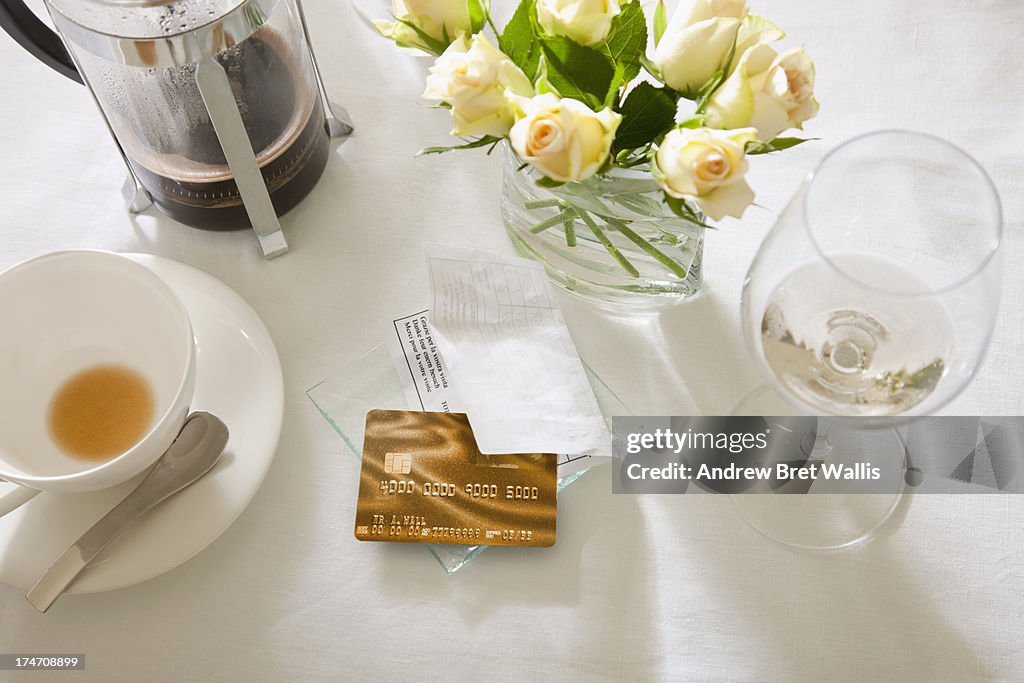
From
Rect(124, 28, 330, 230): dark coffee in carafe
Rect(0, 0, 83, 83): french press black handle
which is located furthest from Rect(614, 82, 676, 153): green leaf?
Rect(0, 0, 83, 83): french press black handle

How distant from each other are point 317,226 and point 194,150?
10 cm

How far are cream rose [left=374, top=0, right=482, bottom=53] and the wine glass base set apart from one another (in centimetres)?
29

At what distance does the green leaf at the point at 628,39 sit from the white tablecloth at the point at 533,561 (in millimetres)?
181

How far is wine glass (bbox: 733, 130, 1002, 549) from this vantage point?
1.32 ft

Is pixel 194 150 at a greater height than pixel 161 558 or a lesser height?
greater

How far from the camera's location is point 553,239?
0.59 meters

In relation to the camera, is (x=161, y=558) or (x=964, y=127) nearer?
(x=161, y=558)

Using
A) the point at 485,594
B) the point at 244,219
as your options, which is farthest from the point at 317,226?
the point at 485,594

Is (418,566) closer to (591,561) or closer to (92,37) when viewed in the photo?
(591,561)

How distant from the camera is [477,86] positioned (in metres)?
0.43

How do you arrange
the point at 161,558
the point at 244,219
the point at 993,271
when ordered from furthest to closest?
the point at 244,219 < the point at 161,558 < the point at 993,271

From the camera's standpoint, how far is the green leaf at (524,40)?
478mm

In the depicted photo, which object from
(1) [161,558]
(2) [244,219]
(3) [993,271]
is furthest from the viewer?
(2) [244,219]

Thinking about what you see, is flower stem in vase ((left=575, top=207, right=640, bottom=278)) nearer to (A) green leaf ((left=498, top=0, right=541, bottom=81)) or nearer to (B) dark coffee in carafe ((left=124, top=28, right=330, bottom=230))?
(A) green leaf ((left=498, top=0, right=541, bottom=81))
